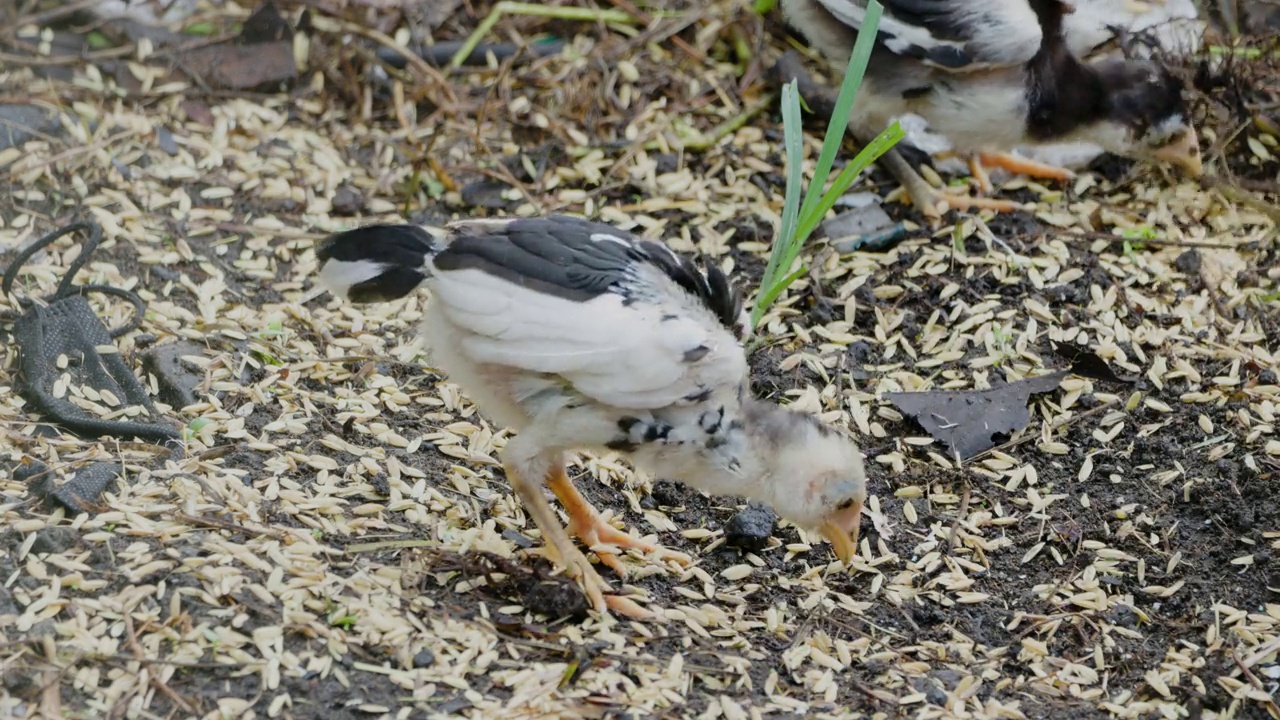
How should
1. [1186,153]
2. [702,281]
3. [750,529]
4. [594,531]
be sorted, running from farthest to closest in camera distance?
[1186,153] < [750,529] < [594,531] < [702,281]

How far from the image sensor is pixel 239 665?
9.77 feet

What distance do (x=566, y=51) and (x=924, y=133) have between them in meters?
1.46

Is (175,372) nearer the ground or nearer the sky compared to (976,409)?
nearer the sky

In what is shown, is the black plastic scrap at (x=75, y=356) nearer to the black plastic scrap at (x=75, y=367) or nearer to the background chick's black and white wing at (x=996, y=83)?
the black plastic scrap at (x=75, y=367)

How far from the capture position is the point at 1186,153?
16.6 ft

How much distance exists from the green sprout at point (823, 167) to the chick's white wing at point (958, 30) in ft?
3.45

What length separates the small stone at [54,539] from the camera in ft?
10.5

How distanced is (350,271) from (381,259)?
0.08 meters

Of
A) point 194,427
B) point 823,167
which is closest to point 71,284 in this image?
point 194,427

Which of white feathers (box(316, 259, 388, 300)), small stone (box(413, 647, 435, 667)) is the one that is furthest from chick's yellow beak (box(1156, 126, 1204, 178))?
small stone (box(413, 647, 435, 667))

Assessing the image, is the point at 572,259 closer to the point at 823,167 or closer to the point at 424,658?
the point at 823,167

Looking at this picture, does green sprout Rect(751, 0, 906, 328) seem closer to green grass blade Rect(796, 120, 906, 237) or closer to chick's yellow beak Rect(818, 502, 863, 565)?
green grass blade Rect(796, 120, 906, 237)

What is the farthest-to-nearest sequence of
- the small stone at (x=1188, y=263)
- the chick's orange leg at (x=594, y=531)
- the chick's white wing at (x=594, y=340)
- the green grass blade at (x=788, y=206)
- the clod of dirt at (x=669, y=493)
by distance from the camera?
the small stone at (x=1188, y=263), the clod of dirt at (x=669, y=493), the green grass blade at (x=788, y=206), the chick's orange leg at (x=594, y=531), the chick's white wing at (x=594, y=340)

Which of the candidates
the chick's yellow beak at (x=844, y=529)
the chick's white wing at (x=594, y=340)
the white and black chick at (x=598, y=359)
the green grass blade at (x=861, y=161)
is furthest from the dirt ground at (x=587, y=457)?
the green grass blade at (x=861, y=161)
